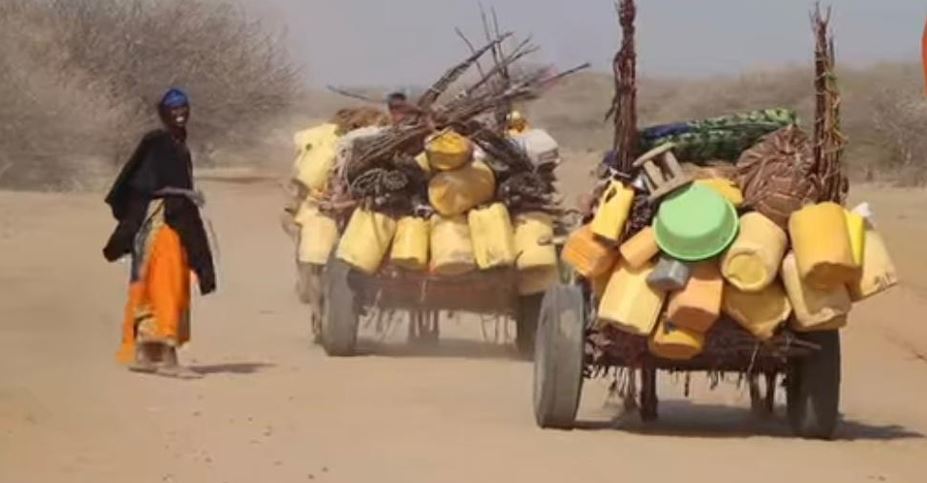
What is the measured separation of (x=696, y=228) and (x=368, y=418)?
7.46 ft

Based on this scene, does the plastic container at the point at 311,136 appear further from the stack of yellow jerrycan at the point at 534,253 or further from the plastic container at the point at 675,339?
the plastic container at the point at 675,339

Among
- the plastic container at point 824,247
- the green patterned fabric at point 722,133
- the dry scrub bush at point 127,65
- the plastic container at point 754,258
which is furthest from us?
the dry scrub bush at point 127,65

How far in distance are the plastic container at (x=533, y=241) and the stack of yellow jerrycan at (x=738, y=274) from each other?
4.77 metres

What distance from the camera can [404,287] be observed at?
54.8ft

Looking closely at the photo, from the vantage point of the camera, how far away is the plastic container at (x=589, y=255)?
11922 millimetres

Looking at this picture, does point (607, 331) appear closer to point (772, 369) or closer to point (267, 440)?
point (772, 369)

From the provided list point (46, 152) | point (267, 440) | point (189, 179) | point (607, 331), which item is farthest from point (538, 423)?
point (46, 152)

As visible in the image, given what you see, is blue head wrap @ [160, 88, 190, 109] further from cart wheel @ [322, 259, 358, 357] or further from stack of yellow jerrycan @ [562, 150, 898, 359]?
stack of yellow jerrycan @ [562, 150, 898, 359]

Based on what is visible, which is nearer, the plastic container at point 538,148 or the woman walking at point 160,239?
the woman walking at point 160,239

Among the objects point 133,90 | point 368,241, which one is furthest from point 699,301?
point 133,90

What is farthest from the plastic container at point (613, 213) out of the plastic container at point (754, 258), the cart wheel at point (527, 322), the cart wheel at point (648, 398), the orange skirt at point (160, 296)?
the cart wheel at point (527, 322)

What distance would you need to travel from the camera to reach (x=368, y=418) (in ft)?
Result: 41.4

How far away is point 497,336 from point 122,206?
4.53 meters

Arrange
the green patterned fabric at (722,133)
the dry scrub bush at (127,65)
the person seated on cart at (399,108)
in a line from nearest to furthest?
the green patterned fabric at (722,133) → the person seated on cart at (399,108) → the dry scrub bush at (127,65)
